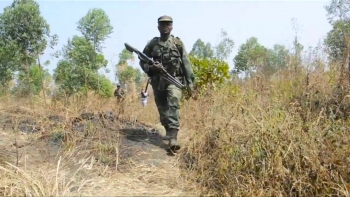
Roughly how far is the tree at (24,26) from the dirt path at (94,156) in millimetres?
8758

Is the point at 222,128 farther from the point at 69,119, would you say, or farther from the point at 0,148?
the point at 0,148

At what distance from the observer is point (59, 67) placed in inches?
788

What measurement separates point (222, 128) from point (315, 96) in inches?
50.1

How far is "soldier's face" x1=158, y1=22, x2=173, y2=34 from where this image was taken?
4609 mm

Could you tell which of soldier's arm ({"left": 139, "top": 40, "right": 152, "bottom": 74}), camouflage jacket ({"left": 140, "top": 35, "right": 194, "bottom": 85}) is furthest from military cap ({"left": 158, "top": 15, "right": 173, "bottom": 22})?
soldier's arm ({"left": 139, "top": 40, "right": 152, "bottom": 74})

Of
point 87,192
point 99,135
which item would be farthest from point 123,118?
point 87,192

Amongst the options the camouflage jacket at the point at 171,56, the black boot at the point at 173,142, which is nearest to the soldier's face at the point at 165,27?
the camouflage jacket at the point at 171,56

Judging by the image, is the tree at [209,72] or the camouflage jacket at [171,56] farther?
the tree at [209,72]

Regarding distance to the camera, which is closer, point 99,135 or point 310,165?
point 310,165

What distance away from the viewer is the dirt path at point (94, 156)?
11.2ft

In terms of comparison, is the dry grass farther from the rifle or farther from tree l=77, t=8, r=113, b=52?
tree l=77, t=8, r=113, b=52

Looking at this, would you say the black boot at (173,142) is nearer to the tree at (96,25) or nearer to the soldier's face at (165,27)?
the soldier's face at (165,27)

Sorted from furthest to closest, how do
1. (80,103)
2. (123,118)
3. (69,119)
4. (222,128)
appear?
(80,103)
(123,118)
(69,119)
(222,128)

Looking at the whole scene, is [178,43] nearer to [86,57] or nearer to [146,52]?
[146,52]
